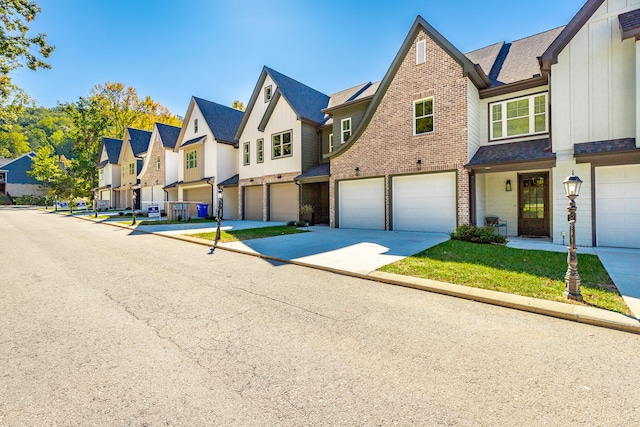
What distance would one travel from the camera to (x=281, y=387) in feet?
8.55

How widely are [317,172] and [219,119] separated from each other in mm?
12571

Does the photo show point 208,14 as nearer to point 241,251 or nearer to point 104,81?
point 241,251

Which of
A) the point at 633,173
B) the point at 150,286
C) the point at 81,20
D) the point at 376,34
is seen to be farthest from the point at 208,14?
the point at 633,173

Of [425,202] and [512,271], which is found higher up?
[425,202]

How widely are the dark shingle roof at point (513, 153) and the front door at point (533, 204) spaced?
139cm

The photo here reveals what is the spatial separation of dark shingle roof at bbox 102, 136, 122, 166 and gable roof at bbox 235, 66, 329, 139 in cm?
2681

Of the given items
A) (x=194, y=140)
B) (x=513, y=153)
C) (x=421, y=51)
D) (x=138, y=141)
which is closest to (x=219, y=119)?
(x=194, y=140)

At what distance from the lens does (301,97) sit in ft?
64.7

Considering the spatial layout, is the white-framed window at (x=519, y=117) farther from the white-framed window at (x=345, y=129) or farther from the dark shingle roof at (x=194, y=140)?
the dark shingle roof at (x=194, y=140)

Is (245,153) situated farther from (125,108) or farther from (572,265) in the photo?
(125,108)

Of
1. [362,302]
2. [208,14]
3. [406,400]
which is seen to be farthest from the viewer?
[208,14]

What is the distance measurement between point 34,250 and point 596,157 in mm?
17726

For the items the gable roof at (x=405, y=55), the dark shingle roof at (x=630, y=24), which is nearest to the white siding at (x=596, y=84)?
the dark shingle roof at (x=630, y=24)

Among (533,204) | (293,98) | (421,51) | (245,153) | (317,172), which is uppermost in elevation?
(293,98)
